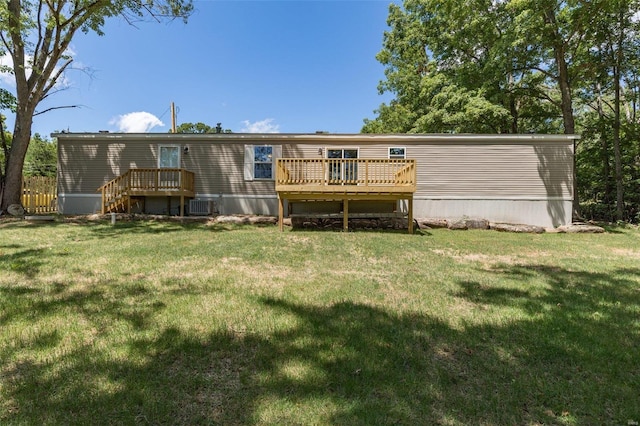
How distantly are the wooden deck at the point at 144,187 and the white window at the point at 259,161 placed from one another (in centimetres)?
218

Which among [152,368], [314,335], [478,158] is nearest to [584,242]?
[478,158]

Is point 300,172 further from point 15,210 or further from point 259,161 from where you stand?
point 15,210

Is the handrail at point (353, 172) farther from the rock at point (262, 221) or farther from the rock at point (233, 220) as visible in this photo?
the rock at point (233, 220)

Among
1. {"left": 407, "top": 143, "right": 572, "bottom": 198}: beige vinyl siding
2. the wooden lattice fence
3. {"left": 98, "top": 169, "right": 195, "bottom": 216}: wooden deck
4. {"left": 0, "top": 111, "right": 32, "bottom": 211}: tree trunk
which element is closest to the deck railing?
{"left": 407, "top": 143, "right": 572, "bottom": 198}: beige vinyl siding

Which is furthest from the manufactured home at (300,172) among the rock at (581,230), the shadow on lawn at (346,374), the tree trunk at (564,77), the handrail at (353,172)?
the shadow on lawn at (346,374)

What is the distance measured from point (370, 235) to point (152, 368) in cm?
741

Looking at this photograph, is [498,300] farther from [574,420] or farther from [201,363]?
[201,363]

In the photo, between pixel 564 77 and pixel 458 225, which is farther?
pixel 564 77

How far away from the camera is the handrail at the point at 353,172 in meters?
9.98

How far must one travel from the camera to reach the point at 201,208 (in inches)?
498

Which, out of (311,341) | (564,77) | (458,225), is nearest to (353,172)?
(458,225)

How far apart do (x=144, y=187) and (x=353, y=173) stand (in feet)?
25.1

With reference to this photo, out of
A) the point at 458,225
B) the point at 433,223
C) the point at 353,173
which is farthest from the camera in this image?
the point at 433,223

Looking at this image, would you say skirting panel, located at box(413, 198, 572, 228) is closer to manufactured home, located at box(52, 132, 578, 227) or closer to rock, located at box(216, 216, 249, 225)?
manufactured home, located at box(52, 132, 578, 227)
